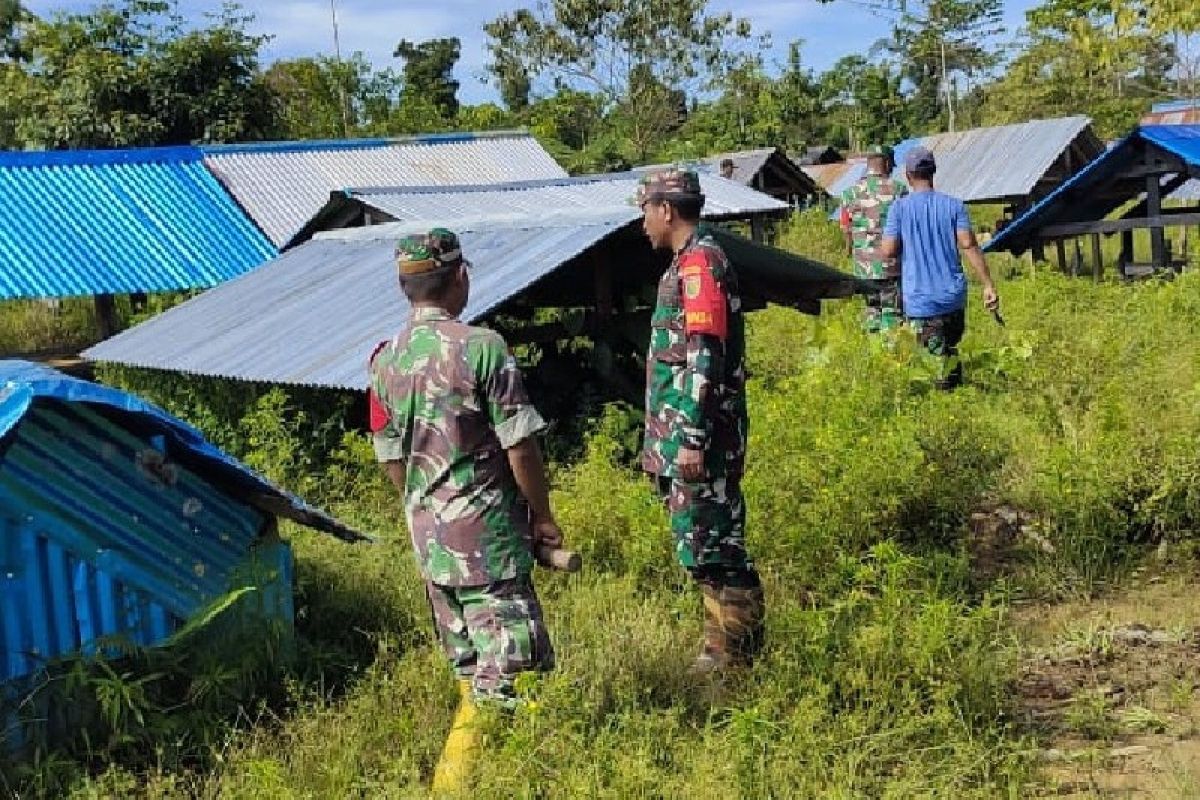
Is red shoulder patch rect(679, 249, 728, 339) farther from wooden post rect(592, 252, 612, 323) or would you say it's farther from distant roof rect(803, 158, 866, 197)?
distant roof rect(803, 158, 866, 197)

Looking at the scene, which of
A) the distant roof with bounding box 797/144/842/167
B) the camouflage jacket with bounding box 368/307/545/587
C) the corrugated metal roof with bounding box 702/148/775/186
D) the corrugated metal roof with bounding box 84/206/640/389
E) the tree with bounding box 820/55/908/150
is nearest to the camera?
the camouflage jacket with bounding box 368/307/545/587

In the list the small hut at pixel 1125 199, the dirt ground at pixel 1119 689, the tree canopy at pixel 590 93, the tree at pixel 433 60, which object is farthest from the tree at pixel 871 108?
the dirt ground at pixel 1119 689

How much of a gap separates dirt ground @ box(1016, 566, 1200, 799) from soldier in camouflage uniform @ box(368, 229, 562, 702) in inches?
64.8

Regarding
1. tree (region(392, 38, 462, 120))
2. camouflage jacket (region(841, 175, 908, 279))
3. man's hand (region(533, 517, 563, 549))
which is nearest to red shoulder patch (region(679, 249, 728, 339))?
man's hand (region(533, 517, 563, 549))

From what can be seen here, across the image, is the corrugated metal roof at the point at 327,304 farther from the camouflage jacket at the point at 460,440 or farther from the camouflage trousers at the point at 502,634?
the camouflage trousers at the point at 502,634

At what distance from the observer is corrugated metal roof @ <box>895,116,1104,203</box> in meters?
22.5

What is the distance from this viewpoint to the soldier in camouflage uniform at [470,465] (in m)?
3.48

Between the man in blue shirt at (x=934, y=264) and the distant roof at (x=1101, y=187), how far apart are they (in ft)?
17.3

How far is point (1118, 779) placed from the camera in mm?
3625

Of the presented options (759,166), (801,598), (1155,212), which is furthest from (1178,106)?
(801,598)

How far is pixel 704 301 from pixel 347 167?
589 inches

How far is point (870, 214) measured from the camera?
9.29 meters

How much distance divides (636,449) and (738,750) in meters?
3.90

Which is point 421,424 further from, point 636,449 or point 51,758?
point 636,449
